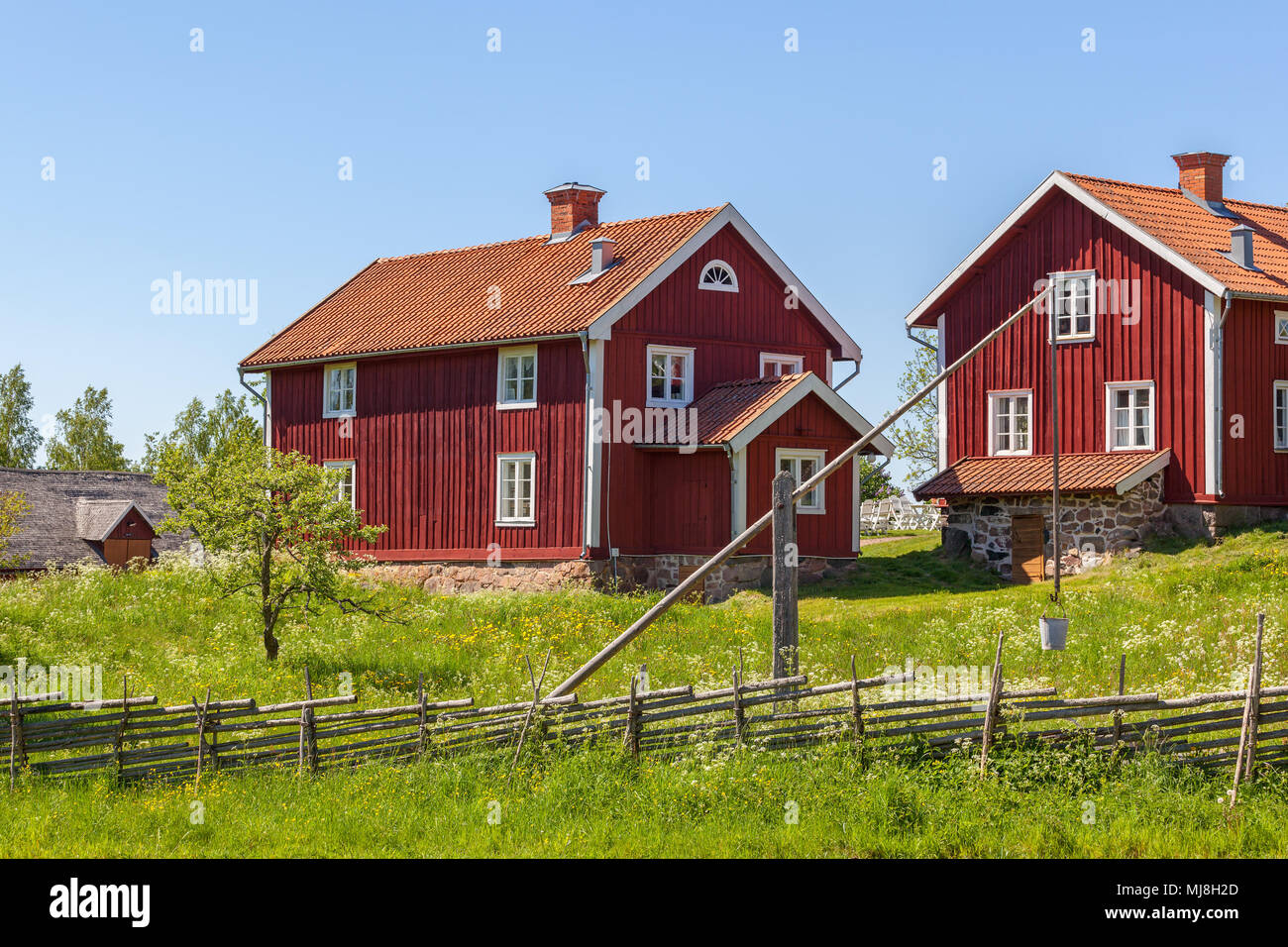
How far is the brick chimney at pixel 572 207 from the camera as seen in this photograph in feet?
117

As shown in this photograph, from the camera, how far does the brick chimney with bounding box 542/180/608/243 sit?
35.6m

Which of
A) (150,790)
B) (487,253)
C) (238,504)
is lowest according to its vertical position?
(150,790)

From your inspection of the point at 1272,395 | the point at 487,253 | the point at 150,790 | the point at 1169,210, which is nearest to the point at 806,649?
the point at 150,790

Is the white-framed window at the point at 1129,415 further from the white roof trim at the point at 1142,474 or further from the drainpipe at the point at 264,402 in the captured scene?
the drainpipe at the point at 264,402

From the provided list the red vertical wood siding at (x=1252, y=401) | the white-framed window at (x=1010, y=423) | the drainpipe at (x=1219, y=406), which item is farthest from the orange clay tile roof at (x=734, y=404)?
the red vertical wood siding at (x=1252, y=401)

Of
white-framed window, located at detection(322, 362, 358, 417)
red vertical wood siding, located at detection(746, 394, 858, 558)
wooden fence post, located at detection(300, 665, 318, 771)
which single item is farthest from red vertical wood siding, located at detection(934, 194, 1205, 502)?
wooden fence post, located at detection(300, 665, 318, 771)

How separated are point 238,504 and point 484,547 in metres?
9.02

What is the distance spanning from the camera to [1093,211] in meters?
30.7

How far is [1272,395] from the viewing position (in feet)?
97.3

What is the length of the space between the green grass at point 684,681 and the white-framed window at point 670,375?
204 inches

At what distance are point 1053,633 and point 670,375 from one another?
13.7 metres

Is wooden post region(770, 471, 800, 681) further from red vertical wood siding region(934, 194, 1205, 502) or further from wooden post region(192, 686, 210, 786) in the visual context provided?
red vertical wood siding region(934, 194, 1205, 502)

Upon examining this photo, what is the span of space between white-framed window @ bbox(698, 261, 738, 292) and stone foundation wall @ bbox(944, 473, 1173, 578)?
7.63 m

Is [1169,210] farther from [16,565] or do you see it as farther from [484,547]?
[16,565]
